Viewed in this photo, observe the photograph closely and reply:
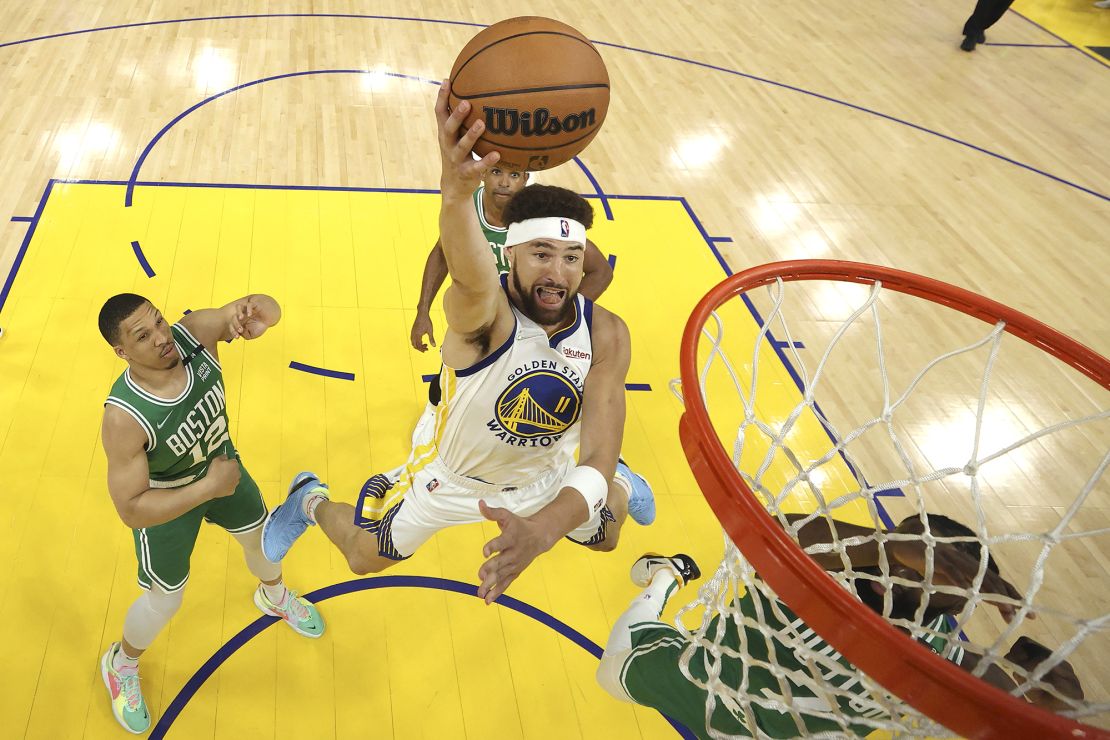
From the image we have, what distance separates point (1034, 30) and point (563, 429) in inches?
443

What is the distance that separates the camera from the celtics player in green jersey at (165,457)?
2787 mm

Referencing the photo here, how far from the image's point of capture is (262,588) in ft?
11.9

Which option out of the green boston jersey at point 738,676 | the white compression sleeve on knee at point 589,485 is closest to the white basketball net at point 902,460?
the green boston jersey at point 738,676

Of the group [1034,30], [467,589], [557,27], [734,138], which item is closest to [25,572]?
[467,589]

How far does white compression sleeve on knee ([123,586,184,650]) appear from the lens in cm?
314

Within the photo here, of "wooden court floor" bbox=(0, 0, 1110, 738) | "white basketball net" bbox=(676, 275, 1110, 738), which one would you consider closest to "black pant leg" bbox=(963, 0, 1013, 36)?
"wooden court floor" bbox=(0, 0, 1110, 738)

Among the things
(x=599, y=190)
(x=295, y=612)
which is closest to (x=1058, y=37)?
(x=599, y=190)

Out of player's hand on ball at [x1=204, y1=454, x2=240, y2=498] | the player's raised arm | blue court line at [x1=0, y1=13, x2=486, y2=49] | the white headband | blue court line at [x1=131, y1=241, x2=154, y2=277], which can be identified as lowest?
blue court line at [x1=0, y1=13, x2=486, y2=49]

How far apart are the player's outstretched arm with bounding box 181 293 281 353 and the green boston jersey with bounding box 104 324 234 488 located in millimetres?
52

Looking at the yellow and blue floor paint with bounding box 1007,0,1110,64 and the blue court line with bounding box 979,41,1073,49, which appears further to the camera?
the yellow and blue floor paint with bounding box 1007,0,1110,64

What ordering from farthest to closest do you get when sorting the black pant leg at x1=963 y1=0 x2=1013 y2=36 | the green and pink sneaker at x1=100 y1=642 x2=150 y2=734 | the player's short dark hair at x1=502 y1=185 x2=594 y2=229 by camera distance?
the black pant leg at x1=963 y1=0 x2=1013 y2=36, the green and pink sneaker at x1=100 y1=642 x2=150 y2=734, the player's short dark hair at x1=502 y1=185 x2=594 y2=229

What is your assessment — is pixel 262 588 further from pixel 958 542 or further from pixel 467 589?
pixel 958 542

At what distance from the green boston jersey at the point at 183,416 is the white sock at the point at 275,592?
0.69 meters

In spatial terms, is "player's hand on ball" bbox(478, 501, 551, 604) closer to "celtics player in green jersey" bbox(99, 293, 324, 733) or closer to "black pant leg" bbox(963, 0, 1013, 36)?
"celtics player in green jersey" bbox(99, 293, 324, 733)
